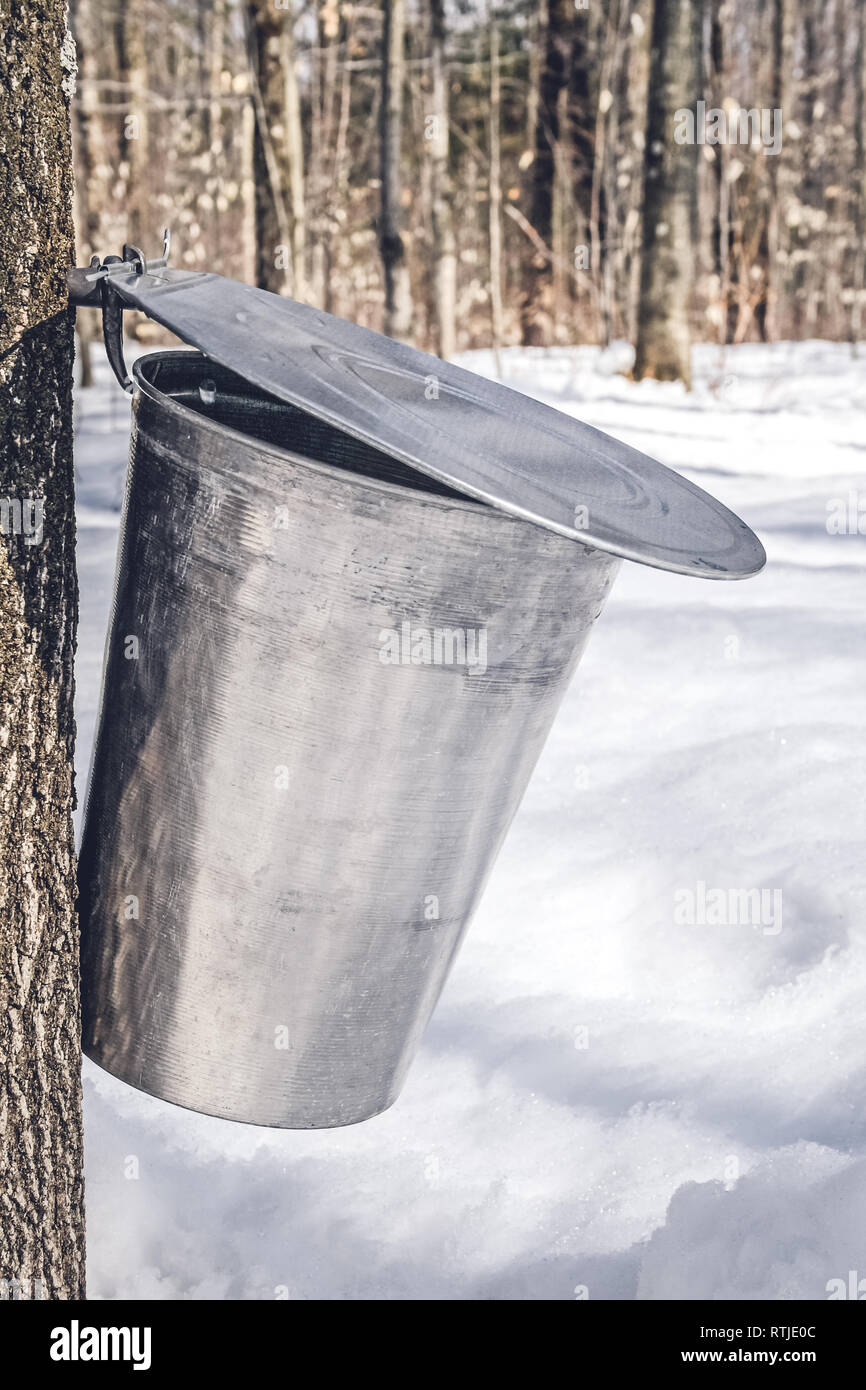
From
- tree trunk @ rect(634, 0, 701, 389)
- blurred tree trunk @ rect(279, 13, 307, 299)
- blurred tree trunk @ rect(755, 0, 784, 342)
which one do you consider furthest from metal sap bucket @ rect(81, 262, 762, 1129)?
blurred tree trunk @ rect(755, 0, 784, 342)

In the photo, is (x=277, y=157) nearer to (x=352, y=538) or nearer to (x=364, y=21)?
(x=352, y=538)

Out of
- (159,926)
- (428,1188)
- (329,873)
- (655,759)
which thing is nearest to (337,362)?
(329,873)

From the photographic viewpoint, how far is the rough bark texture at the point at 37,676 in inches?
50.8

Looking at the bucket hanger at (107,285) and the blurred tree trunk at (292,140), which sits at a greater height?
the blurred tree trunk at (292,140)

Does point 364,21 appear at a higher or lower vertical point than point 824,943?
higher

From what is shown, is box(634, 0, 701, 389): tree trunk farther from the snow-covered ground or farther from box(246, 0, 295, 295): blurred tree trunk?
the snow-covered ground

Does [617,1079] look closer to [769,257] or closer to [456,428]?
[456,428]

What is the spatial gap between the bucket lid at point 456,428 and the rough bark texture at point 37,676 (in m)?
0.12

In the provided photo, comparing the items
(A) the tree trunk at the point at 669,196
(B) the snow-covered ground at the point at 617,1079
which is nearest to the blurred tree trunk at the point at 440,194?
(A) the tree trunk at the point at 669,196

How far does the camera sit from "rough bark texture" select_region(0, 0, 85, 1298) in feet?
4.24

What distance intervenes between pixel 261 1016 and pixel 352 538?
0.67 meters

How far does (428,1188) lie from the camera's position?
69.2 inches

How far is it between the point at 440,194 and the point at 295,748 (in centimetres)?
913

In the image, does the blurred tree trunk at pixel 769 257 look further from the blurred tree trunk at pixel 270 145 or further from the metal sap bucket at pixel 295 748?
the metal sap bucket at pixel 295 748
